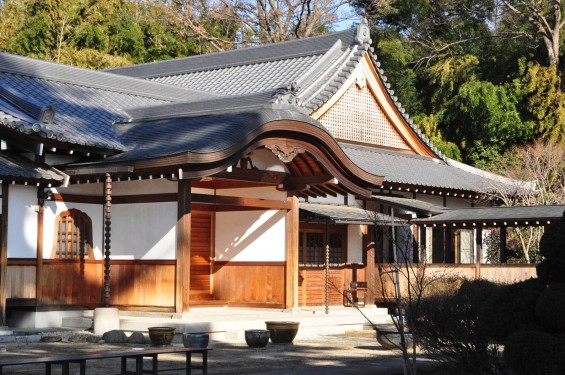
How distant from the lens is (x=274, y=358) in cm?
1520

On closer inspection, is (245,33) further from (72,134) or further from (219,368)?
(219,368)

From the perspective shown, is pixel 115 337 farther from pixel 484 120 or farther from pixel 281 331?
pixel 484 120

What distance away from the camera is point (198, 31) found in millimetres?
44000

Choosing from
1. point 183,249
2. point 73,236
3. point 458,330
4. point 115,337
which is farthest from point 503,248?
point 458,330

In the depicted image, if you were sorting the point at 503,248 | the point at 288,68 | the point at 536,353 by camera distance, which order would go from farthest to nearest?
1. the point at 288,68
2. the point at 503,248
3. the point at 536,353

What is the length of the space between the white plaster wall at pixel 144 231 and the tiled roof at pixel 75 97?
4.68 ft

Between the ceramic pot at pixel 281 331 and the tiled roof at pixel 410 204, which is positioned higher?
the tiled roof at pixel 410 204

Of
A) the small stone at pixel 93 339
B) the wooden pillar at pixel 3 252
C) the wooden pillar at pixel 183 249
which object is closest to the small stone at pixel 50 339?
the small stone at pixel 93 339

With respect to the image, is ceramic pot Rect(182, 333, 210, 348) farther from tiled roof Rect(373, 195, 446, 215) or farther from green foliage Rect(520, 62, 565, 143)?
green foliage Rect(520, 62, 565, 143)

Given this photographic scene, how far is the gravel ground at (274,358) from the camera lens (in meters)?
13.4

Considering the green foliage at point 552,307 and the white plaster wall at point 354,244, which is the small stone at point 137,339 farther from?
the white plaster wall at point 354,244

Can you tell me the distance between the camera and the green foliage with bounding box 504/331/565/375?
9391 millimetres

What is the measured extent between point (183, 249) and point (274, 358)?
4070 mm

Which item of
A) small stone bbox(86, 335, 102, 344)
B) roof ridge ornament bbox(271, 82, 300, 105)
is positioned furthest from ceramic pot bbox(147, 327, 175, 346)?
roof ridge ornament bbox(271, 82, 300, 105)
